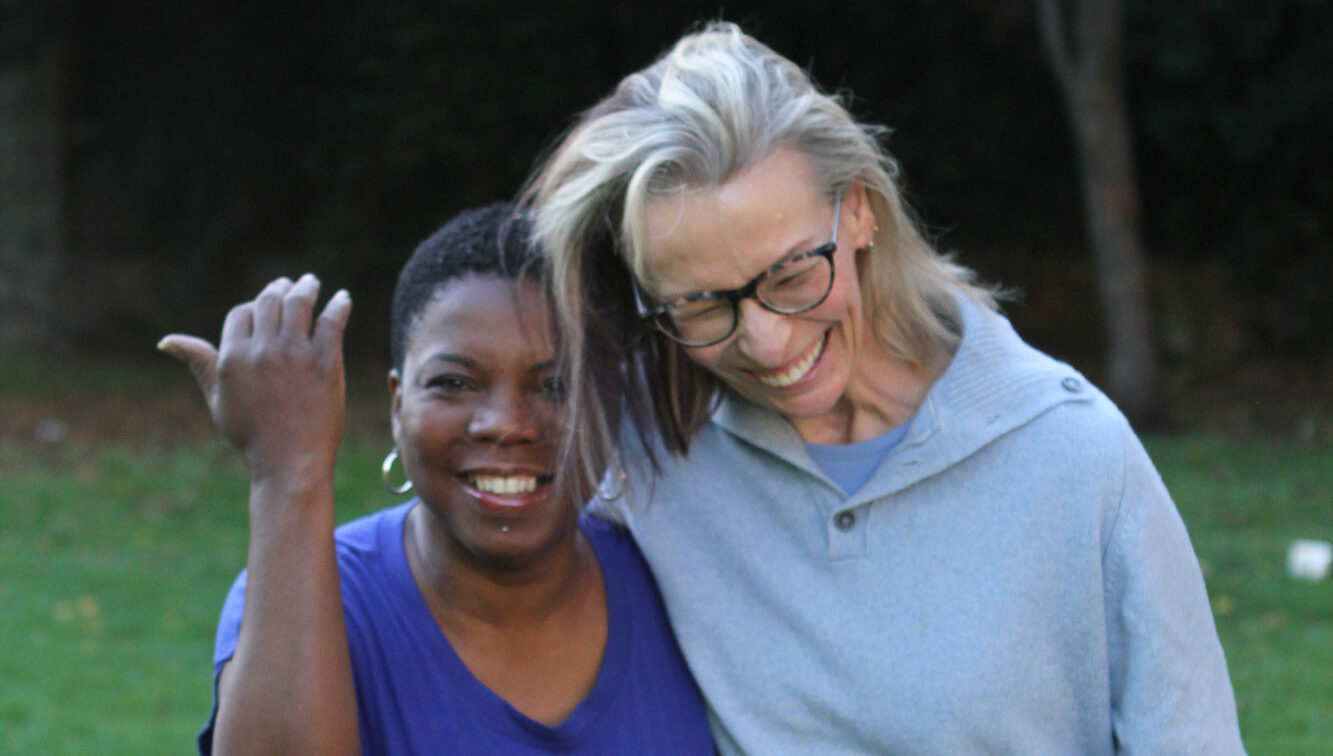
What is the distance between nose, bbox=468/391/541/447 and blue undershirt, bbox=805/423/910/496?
52cm

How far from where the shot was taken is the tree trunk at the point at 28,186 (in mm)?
14391

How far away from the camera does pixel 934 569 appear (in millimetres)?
2652

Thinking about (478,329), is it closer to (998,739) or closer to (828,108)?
(828,108)

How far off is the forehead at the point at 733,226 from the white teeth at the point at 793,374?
198 millimetres

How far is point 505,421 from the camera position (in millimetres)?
2658

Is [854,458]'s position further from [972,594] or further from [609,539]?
[609,539]

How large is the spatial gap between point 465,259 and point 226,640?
2.51 feet

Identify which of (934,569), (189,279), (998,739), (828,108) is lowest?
(998,739)

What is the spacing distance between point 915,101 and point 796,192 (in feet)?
37.7

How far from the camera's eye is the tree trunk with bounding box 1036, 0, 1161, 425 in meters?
11.2

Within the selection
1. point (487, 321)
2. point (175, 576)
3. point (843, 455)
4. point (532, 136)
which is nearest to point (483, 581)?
point (487, 321)

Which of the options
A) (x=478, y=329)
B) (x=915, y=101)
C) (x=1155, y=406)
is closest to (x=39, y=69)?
(x=915, y=101)

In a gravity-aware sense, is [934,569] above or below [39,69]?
below

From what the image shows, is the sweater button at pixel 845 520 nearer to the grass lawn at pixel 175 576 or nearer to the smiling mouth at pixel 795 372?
the smiling mouth at pixel 795 372
